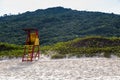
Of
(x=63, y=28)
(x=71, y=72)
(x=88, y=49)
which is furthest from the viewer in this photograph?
(x=63, y=28)

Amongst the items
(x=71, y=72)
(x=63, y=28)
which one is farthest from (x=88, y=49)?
(x=63, y=28)

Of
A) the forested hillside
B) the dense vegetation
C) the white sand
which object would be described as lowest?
the white sand

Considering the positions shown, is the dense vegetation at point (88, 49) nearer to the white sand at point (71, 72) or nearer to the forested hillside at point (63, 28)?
the white sand at point (71, 72)

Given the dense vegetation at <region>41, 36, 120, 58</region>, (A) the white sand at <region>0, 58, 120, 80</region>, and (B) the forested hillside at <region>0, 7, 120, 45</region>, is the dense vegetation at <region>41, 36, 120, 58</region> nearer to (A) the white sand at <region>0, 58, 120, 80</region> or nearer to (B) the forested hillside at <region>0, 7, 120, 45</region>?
(A) the white sand at <region>0, 58, 120, 80</region>

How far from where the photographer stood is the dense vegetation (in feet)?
86.9

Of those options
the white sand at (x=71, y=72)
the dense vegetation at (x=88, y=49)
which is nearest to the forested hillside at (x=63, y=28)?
the dense vegetation at (x=88, y=49)

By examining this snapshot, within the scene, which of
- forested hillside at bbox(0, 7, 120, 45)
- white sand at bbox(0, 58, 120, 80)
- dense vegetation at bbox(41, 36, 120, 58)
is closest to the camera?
white sand at bbox(0, 58, 120, 80)

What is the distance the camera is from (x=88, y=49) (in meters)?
27.8

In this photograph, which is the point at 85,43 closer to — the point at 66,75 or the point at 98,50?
the point at 98,50

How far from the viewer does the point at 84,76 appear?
1697cm

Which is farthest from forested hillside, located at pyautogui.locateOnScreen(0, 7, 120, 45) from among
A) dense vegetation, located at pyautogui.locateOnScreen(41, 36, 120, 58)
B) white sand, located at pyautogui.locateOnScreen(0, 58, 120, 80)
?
white sand, located at pyautogui.locateOnScreen(0, 58, 120, 80)

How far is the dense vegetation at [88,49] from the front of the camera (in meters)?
26.5

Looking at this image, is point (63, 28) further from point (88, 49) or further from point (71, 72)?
point (71, 72)

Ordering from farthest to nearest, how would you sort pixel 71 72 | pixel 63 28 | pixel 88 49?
1. pixel 63 28
2. pixel 88 49
3. pixel 71 72
